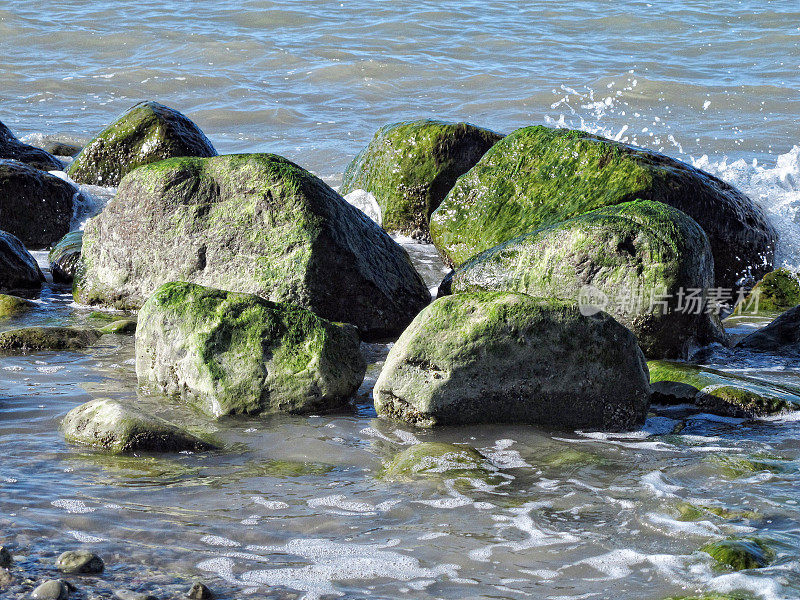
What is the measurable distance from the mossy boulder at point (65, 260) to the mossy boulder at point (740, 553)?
5.46 metres

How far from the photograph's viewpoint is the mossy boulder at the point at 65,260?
750cm

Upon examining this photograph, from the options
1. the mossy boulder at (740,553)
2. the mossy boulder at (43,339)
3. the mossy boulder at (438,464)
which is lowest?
the mossy boulder at (740,553)

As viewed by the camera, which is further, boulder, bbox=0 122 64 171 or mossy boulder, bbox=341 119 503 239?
boulder, bbox=0 122 64 171

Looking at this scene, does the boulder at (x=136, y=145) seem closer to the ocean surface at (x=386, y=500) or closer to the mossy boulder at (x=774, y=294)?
the ocean surface at (x=386, y=500)

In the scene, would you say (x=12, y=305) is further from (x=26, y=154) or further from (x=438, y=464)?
(x=26, y=154)

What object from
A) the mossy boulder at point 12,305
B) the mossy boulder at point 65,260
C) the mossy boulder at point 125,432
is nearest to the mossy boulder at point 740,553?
the mossy boulder at point 125,432

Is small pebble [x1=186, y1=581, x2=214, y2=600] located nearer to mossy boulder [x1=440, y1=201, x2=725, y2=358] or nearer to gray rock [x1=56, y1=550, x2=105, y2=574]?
gray rock [x1=56, y1=550, x2=105, y2=574]

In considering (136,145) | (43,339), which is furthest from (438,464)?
(136,145)

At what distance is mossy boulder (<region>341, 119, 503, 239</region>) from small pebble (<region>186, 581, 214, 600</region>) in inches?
235

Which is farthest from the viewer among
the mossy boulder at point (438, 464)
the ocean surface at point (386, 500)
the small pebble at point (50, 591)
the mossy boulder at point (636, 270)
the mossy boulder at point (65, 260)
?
the mossy boulder at point (65, 260)

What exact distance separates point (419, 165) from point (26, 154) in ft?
16.2

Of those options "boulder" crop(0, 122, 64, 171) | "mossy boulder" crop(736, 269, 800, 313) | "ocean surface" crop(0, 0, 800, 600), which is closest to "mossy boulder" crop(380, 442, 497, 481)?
"ocean surface" crop(0, 0, 800, 600)

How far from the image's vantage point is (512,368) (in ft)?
15.4

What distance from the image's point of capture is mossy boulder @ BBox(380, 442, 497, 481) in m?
4.15
